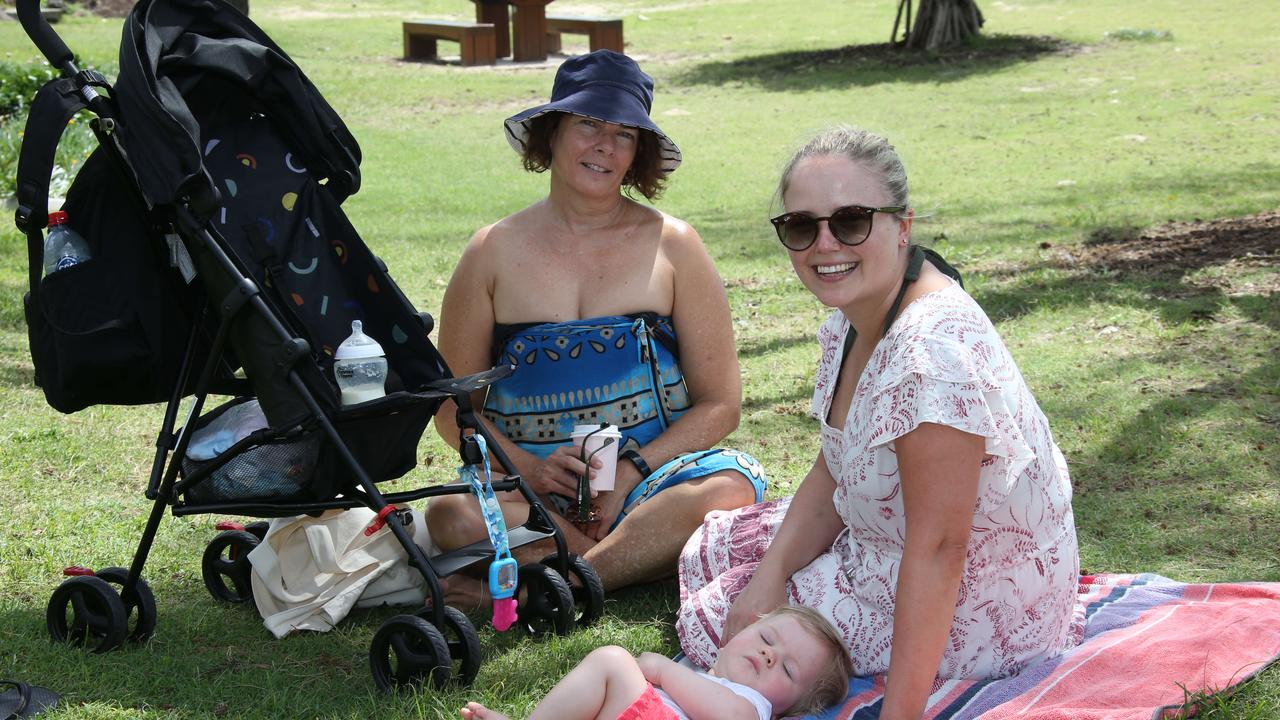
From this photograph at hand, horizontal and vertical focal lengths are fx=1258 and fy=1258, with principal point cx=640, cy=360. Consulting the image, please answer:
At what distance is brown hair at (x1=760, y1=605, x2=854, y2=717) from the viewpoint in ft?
9.82

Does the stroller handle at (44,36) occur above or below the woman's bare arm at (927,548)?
above

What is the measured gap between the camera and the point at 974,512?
279 cm

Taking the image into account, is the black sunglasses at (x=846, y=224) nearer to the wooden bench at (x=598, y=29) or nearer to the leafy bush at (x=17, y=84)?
the leafy bush at (x=17, y=84)

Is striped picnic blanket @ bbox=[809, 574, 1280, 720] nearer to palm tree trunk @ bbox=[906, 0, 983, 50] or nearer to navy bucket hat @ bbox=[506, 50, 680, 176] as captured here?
navy bucket hat @ bbox=[506, 50, 680, 176]

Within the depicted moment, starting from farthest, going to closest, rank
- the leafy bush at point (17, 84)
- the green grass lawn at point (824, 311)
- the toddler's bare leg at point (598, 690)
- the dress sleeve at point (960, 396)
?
1. the leafy bush at point (17, 84)
2. the green grass lawn at point (824, 311)
3. the toddler's bare leg at point (598, 690)
4. the dress sleeve at point (960, 396)

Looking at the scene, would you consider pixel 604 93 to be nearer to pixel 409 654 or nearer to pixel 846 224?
pixel 846 224

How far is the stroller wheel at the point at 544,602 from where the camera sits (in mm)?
3611

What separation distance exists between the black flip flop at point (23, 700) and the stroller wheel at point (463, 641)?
953 millimetres

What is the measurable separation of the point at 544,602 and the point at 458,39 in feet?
59.7

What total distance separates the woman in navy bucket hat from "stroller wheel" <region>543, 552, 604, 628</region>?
0.15 metres

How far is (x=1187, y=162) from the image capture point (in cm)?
1116

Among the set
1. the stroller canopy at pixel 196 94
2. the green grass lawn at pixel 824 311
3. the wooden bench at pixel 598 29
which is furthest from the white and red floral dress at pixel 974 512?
the wooden bench at pixel 598 29

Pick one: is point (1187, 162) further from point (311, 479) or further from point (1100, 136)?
point (311, 479)

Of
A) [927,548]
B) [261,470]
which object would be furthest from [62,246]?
[927,548]
